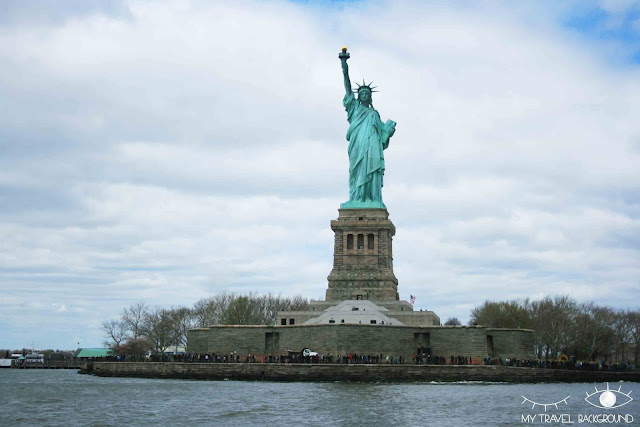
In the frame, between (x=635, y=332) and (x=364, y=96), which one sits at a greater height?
(x=364, y=96)

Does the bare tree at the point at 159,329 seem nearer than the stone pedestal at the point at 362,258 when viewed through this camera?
No

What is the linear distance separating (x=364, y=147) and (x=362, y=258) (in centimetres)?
911

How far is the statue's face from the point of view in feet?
234

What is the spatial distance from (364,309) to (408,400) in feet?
69.2

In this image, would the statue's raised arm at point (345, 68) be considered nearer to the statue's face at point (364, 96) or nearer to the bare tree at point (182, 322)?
the statue's face at point (364, 96)

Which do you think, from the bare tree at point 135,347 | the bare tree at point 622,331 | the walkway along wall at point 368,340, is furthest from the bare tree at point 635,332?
the bare tree at point 135,347

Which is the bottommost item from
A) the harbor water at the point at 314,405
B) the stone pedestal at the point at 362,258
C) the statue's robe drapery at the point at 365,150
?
the harbor water at the point at 314,405

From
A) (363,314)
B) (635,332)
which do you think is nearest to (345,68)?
(363,314)

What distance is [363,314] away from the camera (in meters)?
60.4

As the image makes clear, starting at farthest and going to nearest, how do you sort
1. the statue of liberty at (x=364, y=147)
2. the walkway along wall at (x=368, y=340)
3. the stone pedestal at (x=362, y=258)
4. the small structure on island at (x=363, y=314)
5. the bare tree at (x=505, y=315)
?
the bare tree at (x=505, y=315) < the statue of liberty at (x=364, y=147) < the stone pedestal at (x=362, y=258) < the small structure on island at (x=363, y=314) < the walkway along wall at (x=368, y=340)

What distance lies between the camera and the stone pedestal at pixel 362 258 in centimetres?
6750

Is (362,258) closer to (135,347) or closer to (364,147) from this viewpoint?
(364,147)

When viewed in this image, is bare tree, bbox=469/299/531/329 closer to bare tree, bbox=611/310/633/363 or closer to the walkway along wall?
bare tree, bbox=611/310/633/363

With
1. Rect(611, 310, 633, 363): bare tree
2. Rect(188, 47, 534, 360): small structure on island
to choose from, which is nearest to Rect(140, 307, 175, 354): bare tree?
Rect(188, 47, 534, 360): small structure on island
